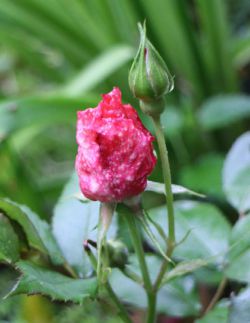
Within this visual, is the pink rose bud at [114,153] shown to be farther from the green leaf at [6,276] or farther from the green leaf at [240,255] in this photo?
the green leaf at [6,276]

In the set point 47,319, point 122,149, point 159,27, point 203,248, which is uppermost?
point 159,27

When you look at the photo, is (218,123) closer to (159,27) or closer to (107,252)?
(159,27)

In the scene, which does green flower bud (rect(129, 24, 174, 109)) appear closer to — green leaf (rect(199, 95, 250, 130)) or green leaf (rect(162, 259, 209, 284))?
green leaf (rect(162, 259, 209, 284))

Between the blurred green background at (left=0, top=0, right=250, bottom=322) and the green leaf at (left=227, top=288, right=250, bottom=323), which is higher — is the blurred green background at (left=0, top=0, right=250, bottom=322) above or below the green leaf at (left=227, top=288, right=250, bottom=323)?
above

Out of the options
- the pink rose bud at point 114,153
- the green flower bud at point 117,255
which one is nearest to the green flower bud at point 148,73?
the pink rose bud at point 114,153

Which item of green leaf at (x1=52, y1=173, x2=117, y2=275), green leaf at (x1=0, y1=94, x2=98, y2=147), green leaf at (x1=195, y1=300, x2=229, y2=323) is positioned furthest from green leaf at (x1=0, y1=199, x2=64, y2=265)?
green leaf at (x1=0, y1=94, x2=98, y2=147)

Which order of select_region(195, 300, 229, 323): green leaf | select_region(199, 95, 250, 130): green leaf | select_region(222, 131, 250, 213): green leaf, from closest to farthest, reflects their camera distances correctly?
select_region(195, 300, 229, 323): green leaf < select_region(222, 131, 250, 213): green leaf < select_region(199, 95, 250, 130): green leaf

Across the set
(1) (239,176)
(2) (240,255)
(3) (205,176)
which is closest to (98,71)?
(3) (205,176)

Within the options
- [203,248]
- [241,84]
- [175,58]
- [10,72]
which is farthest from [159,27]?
[203,248]
